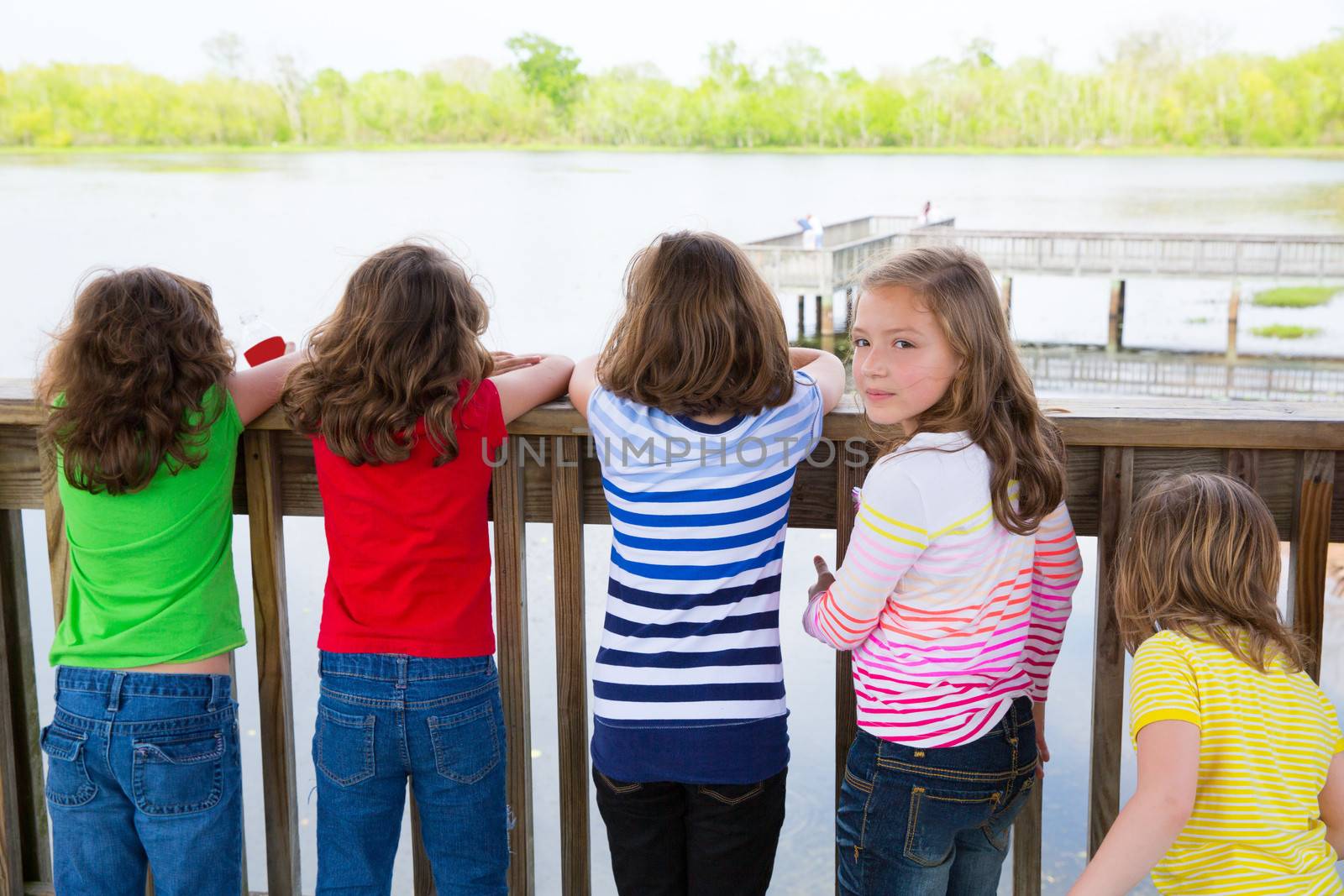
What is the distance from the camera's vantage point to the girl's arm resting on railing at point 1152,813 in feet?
3.77

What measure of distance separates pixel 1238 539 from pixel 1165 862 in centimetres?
32

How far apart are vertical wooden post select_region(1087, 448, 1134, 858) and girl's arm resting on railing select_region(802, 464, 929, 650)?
267mm

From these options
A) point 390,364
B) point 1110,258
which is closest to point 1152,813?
point 390,364

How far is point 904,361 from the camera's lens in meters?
1.30

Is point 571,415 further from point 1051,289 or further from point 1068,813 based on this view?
point 1051,289

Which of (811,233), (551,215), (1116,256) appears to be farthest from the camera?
(551,215)

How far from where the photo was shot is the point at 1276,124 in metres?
34.0

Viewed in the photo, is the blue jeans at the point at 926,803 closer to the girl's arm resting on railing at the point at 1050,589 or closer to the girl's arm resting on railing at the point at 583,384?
the girl's arm resting on railing at the point at 1050,589

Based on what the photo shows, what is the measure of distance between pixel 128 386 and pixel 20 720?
→ 1.77 ft

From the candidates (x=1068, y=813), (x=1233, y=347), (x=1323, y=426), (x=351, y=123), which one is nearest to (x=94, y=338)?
(x=1323, y=426)

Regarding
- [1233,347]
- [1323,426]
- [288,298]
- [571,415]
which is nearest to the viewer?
[1323,426]

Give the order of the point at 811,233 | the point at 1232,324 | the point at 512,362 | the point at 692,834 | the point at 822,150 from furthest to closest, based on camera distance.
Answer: the point at 822,150
the point at 1232,324
the point at 811,233
the point at 512,362
the point at 692,834

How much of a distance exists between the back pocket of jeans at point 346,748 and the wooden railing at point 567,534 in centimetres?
14

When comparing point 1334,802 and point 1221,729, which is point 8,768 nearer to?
point 1221,729
